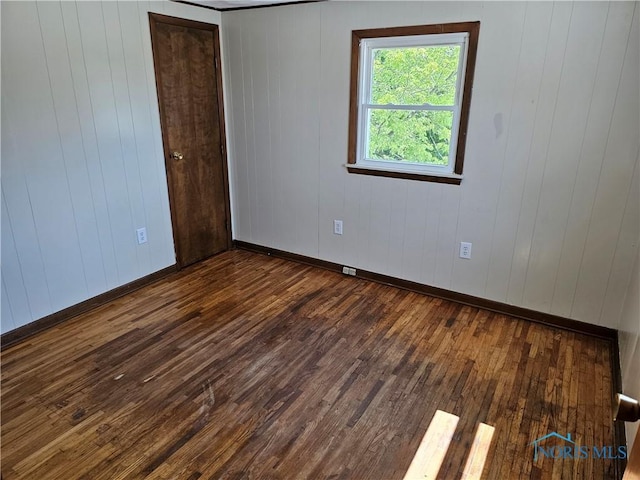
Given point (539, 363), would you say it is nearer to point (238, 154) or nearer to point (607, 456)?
point (607, 456)

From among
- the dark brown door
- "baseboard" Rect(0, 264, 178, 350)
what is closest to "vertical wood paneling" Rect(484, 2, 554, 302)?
the dark brown door

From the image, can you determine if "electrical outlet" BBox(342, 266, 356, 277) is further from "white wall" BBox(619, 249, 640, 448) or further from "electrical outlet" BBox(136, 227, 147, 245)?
"white wall" BBox(619, 249, 640, 448)

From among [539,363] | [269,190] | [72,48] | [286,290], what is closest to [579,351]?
[539,363]

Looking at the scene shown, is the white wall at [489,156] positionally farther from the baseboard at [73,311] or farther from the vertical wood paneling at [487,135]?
the baseboard at [73,311]

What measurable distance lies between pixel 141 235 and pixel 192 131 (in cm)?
99

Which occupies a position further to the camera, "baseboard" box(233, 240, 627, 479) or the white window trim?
the white window trim

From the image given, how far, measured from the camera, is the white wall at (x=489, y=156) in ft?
8.04

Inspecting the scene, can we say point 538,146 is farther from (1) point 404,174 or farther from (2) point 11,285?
(2) point 11,285

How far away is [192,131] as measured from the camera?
3611 mm

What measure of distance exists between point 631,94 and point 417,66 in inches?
50.6

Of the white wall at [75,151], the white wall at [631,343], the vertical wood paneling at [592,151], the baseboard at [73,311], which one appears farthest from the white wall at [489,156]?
the baseboard at [73,311]

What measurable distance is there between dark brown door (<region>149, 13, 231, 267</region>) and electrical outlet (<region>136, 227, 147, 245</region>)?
11.1 inches

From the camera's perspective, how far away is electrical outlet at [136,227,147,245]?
3.34 meters

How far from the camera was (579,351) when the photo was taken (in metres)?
2.60
